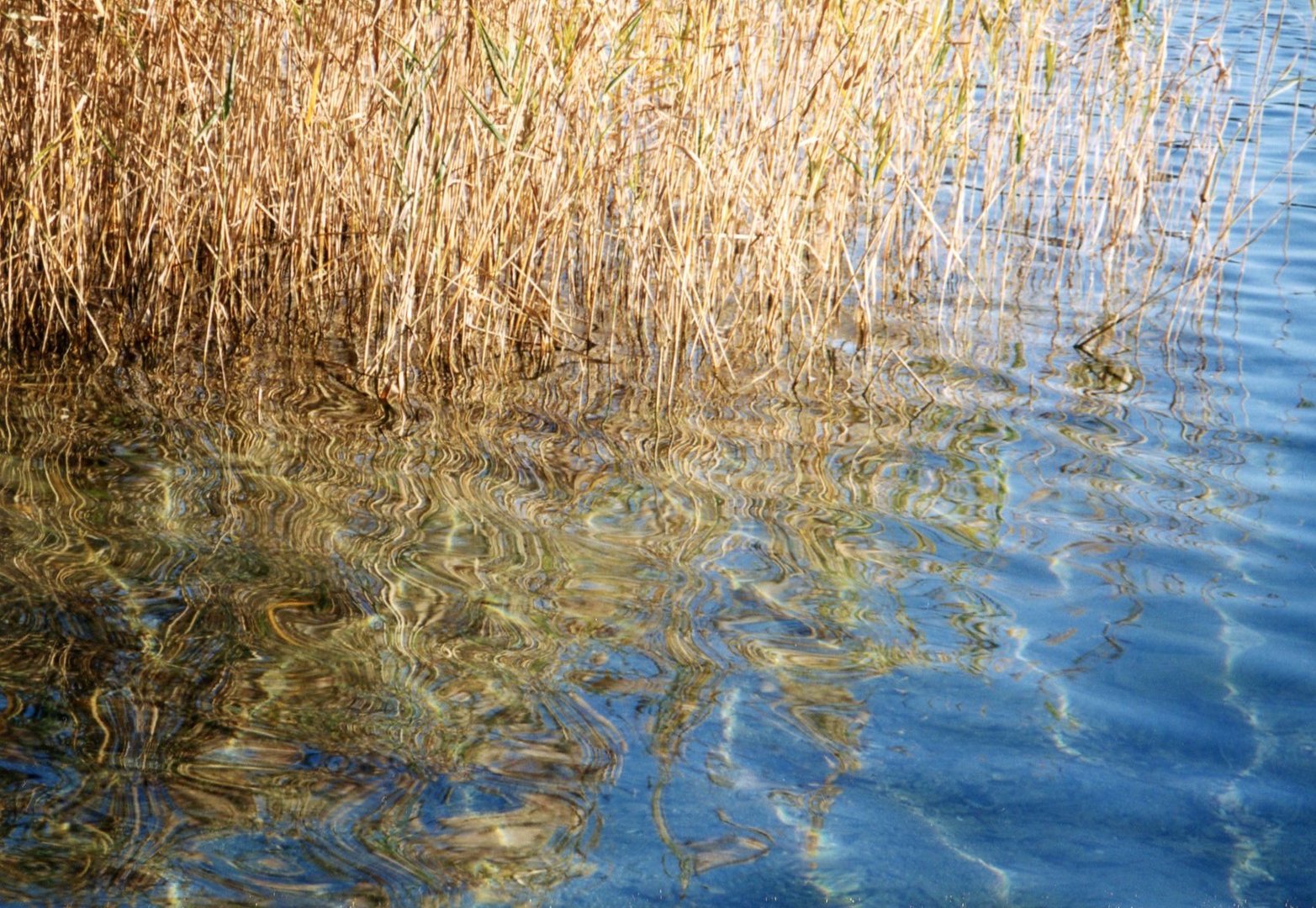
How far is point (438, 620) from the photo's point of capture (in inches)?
90.7

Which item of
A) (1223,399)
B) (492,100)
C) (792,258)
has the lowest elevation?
(1223,399)

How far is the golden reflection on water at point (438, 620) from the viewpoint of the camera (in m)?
1.74

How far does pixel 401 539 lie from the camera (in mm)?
2609

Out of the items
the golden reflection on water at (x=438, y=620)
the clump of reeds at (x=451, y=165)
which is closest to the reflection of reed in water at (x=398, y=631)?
the golden reflection on water at (x=438, y=620)

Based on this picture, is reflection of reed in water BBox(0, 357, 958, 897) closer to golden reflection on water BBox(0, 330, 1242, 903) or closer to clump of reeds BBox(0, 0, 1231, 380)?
golden reflection on water BBox(0, 330, 1242, 903)

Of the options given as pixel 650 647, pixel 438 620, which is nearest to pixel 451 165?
pixel 438 620

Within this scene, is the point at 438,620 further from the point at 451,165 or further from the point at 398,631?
the point at 451,165

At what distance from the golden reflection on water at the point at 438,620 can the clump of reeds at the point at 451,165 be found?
0.29 m

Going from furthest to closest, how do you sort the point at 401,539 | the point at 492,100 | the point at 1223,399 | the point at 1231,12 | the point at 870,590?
the point at 1231,12, the point at 1223,399, the point at 492,100, the point at 401,539, the point at 870,590

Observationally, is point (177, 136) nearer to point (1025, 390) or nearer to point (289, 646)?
point (289, 646)

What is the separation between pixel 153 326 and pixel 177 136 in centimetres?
55

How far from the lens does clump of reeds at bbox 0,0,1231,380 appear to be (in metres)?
3.18

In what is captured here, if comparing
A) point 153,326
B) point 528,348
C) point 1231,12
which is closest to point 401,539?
point 528,348

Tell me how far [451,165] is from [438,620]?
1393 millimetres
